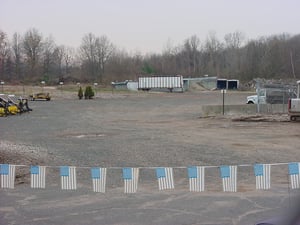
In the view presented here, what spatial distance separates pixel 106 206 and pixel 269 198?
3.12m

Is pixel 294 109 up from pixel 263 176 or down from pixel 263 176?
down

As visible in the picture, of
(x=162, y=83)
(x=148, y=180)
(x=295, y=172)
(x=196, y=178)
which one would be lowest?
(x=148, y=180)

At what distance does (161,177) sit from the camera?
9.88 meters

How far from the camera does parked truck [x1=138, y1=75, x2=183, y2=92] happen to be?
348ft

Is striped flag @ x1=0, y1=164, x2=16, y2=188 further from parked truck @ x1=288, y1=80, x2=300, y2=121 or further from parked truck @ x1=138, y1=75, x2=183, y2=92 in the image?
parked truck @ x1=138, y1=75, x2=183, y2=92

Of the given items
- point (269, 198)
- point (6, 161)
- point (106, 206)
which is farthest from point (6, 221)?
point (6, 161)

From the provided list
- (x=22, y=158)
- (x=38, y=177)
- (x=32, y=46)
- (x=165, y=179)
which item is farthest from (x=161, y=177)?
(x=32, y=46)

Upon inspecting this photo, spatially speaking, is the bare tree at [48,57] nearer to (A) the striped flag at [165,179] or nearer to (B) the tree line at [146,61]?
(B) the tree line at [146,61]

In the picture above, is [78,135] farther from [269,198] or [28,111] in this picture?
[28,111]

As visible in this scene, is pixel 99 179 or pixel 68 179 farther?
pixel 68 179

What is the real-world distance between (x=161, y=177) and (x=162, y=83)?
97.3 meters

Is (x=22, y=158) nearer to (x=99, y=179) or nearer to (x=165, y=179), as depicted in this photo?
(x=99, y=179)

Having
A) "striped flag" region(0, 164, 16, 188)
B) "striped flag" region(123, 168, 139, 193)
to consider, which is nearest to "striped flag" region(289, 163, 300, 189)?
"striped flag" region(123, 168, 139, 193)

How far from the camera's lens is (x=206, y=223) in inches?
280
